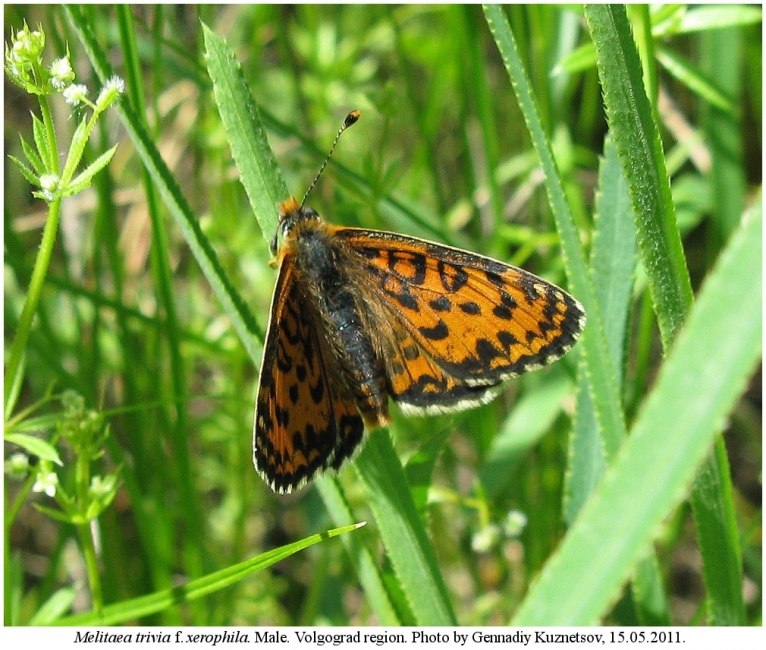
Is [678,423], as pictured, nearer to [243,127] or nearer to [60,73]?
[243,127]

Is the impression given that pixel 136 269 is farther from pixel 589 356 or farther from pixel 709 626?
pixel 709 626

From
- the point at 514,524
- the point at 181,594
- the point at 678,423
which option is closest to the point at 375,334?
the point at 514,524

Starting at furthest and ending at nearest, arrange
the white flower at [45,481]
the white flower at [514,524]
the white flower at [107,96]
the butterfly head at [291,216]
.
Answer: the white flower at [514,524], the butterfly head at [291,216], the white flower at [45,481], the white flower at [107,96]

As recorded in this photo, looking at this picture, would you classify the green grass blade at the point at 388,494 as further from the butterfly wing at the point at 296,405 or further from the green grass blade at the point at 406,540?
the butterfly wing at the point at 296,405

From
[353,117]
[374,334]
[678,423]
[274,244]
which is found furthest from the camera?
[374,334]

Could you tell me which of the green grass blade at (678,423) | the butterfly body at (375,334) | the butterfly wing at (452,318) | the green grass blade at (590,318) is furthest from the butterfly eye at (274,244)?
the green grass blade at (678,423)

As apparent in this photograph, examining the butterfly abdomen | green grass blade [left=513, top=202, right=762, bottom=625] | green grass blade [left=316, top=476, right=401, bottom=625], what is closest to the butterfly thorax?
the butterfly abdomen

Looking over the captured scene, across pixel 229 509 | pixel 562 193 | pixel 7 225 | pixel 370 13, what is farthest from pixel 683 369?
pixel 370 13

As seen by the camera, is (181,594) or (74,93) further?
(181,594)
